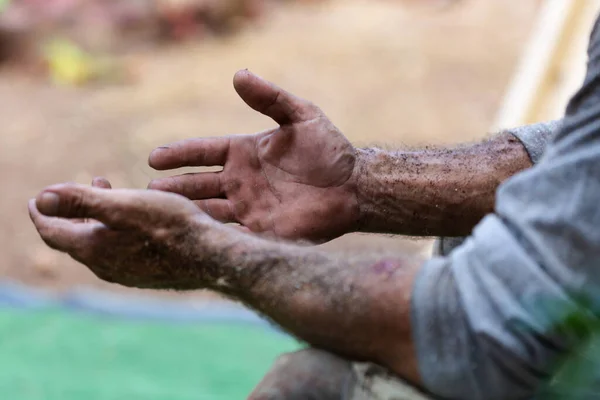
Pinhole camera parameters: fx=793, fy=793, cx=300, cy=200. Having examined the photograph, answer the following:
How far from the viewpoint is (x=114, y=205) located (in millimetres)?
1175

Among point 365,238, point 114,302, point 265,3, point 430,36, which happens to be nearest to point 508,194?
point 114,302

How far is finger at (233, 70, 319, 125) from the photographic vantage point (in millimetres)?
1573

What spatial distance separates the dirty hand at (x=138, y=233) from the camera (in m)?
1.18

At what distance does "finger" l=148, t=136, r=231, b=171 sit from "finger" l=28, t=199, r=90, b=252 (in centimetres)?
34

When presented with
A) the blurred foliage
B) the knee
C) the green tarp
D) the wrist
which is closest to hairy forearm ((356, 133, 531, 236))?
the wrist

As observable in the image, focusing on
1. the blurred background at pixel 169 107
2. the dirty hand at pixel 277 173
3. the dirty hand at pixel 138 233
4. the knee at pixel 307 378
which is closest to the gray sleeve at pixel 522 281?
the knee at pixel 307 378

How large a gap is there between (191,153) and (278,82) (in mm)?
4105

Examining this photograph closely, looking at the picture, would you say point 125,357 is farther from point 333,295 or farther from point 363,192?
point 333,295

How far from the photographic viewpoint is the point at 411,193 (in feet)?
5.46

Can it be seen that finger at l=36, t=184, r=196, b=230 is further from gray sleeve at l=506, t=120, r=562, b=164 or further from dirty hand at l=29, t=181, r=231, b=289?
gray sleeve at l=506, t=120, r=562, b=164

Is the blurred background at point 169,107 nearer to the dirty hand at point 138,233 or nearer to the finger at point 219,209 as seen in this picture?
the finger at point 219,209

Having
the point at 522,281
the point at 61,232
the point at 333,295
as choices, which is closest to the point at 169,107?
the point at 61,232

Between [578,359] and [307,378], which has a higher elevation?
[578,359]

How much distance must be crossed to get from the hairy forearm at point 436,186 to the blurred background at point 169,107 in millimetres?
735
